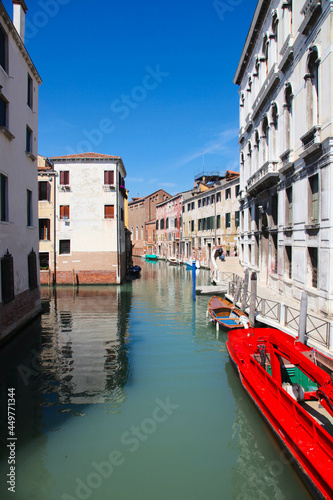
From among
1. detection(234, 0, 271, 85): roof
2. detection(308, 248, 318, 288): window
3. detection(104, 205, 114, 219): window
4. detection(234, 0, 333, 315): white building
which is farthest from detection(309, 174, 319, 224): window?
detection(104, 205, 114, 219): window

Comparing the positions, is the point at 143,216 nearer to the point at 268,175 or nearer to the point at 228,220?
the point at 228,220

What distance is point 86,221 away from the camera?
945 inches

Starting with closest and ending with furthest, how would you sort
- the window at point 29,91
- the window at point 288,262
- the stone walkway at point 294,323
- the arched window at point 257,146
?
the stone walkway at point 294,323, the window at point 29,91, the window at point 288,262, the arched window at point 257,146

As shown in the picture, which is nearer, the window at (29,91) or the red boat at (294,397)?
the red boat at (294,397)

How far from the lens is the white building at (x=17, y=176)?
10023mm

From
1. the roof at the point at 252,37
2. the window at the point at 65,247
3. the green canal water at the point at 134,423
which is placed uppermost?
the roof at the point at 252,37

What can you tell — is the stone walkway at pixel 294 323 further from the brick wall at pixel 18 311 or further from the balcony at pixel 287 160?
the brick wall at pixel 18 311

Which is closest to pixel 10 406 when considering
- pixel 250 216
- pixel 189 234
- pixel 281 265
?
pixel 281 265

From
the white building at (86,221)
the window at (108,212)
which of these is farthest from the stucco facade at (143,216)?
the white building at (86,221)

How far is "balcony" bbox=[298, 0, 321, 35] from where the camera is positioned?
9.51 m

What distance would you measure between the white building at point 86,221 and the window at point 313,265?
50.9 ft

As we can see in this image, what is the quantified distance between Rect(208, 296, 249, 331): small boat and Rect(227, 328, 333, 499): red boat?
84.5 inches

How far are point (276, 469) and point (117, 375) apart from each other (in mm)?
4258

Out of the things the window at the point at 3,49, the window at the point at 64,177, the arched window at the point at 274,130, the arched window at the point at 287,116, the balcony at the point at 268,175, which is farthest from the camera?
the window at the point at 64,177
